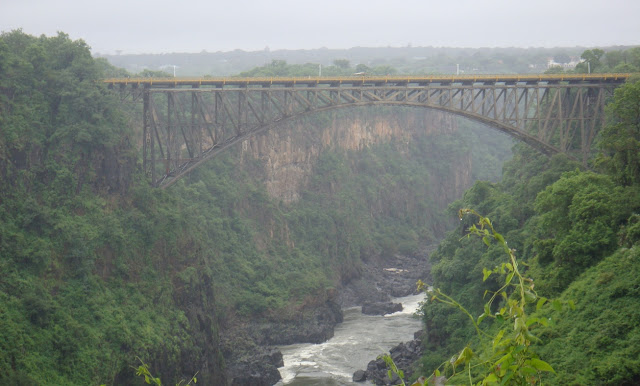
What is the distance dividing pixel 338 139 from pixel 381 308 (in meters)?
18.6

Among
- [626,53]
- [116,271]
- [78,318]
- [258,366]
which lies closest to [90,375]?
[78,318]

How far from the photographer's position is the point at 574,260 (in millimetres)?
25953

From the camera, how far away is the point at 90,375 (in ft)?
89.6

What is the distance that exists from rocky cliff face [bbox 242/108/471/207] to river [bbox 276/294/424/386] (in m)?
10.8

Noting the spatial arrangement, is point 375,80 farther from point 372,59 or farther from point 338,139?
point 372,59

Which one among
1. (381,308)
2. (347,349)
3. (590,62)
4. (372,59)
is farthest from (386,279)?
(372,59)

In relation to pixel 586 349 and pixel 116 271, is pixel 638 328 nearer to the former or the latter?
pixel 586 349

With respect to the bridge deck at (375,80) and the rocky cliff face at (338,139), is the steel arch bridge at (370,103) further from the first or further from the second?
the rocky cliff face at (338,139)

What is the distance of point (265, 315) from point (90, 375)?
636 inches

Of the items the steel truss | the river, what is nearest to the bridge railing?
the steel truss

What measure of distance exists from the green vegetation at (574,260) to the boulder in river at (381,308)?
7316 millimetres

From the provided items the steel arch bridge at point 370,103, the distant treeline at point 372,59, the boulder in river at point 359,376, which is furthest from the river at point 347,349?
the distant treeline at point 372,59

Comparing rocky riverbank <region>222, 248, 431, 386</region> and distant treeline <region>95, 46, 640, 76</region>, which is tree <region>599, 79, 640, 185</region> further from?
distant treeline <region>95, 46, 640, 76</region>

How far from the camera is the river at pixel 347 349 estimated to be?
118 ft
